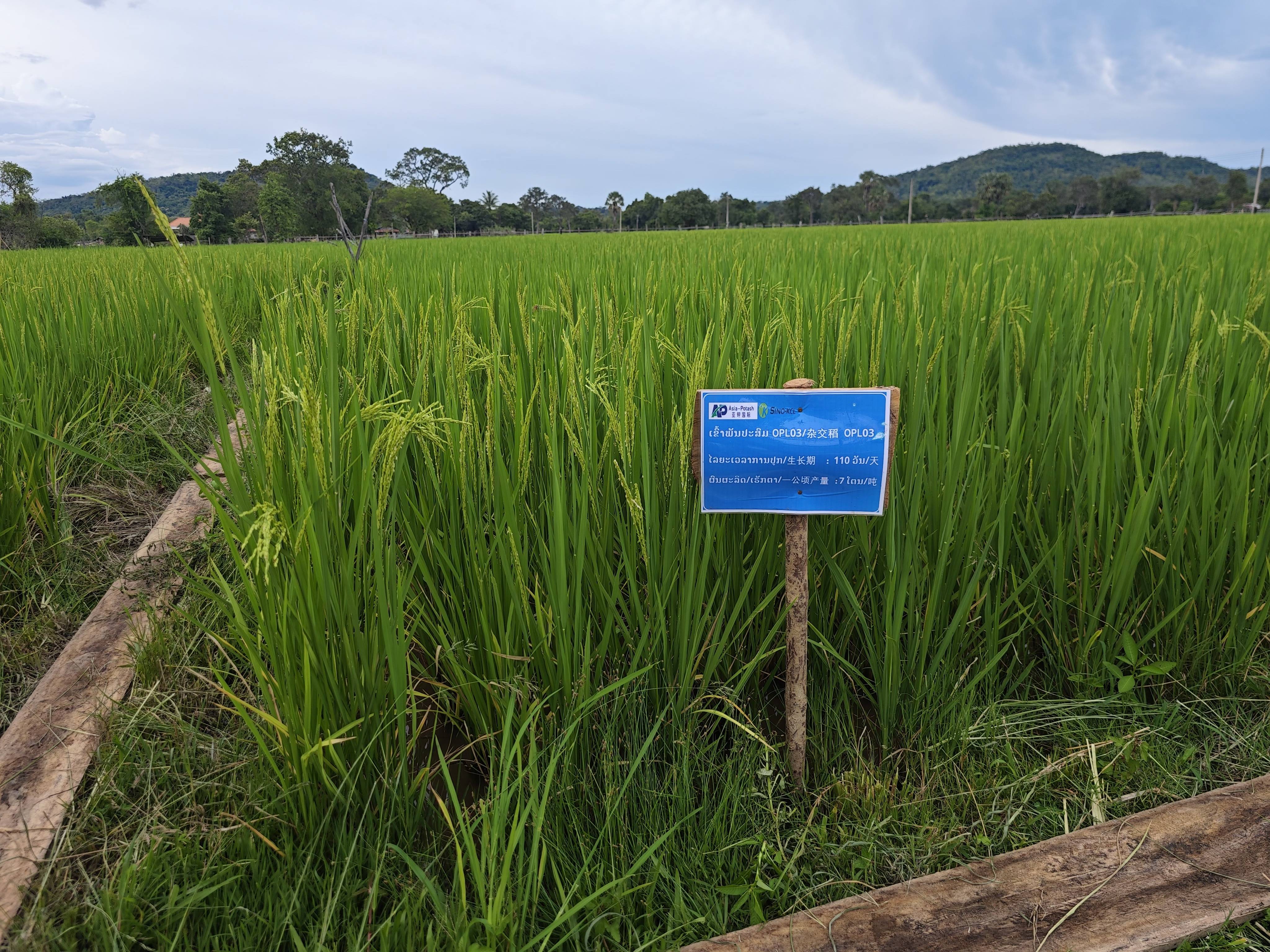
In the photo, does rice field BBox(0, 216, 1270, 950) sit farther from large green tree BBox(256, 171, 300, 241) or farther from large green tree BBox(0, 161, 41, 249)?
large green tree BBox(0, 161, 41, 249)

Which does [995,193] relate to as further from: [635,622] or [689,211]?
[635,622]

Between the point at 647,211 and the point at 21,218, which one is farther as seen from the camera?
the point at 647,211

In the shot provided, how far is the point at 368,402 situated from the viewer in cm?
142

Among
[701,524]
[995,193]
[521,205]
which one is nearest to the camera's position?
[701,524]

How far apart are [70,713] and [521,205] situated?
88.7 meters

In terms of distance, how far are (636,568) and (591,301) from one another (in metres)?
1.07

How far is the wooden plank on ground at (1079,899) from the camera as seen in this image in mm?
909

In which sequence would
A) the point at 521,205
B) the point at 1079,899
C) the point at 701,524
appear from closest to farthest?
the point at 1079,899 → the point at 701,524 → the point at 521,205

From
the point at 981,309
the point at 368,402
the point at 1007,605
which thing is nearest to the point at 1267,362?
the point at 981,309

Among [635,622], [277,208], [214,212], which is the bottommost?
[635,622]

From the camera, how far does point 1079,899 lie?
3.18ft

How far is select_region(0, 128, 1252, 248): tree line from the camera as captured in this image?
30.3m

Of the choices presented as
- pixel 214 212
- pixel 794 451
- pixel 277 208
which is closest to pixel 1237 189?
pixel 277 208

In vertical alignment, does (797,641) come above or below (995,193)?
below
